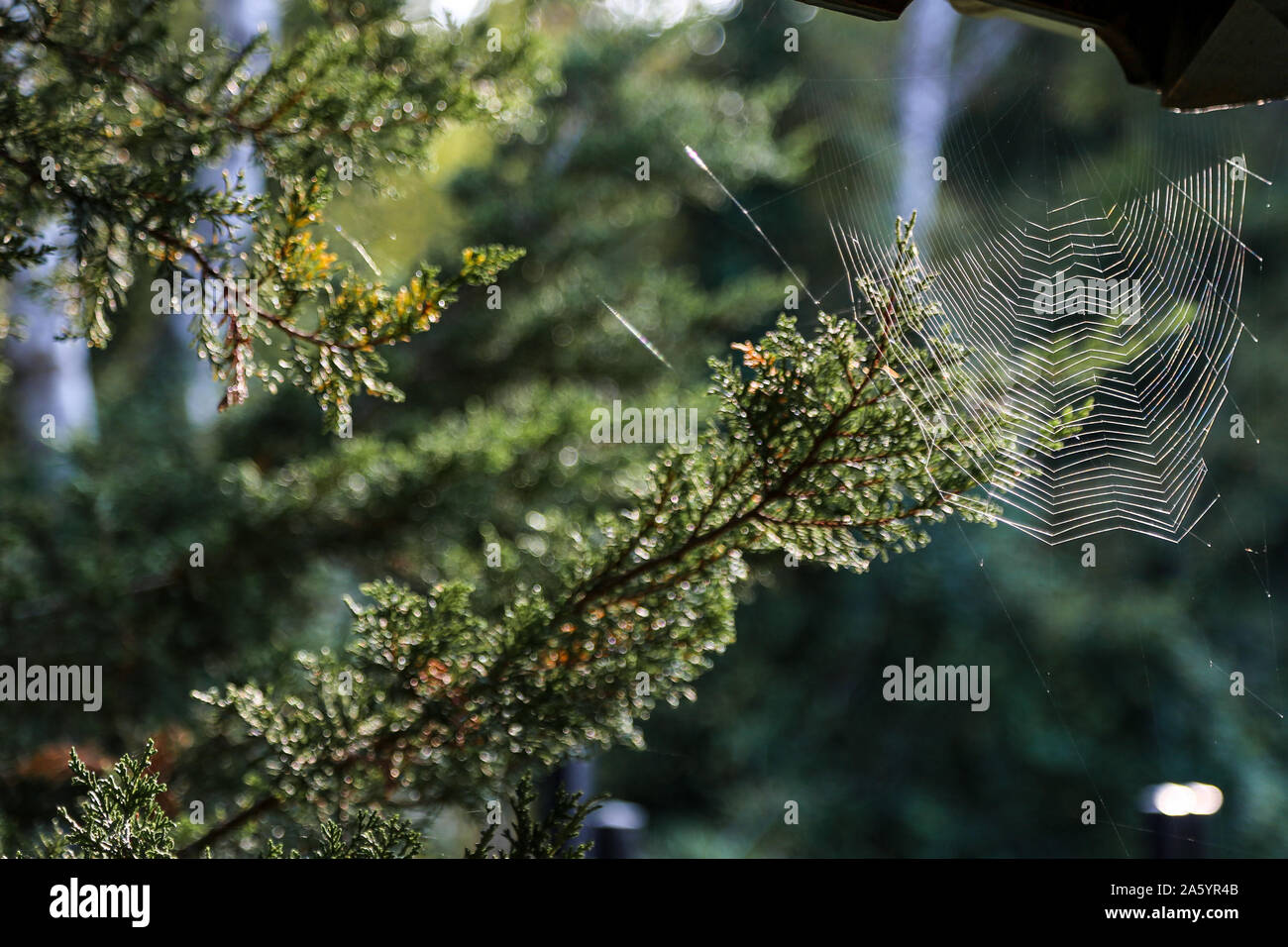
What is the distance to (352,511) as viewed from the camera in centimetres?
234

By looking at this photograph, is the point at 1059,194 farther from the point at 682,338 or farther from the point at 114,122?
the point at 114,122

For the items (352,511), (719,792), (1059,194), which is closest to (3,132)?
(352,511)

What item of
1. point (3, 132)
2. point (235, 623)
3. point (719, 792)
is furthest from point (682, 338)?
point (719, 792)

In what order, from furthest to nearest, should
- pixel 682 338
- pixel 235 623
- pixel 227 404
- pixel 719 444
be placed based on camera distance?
1. pixel 682 338
2. pixel 235 623
3. pixel 719 444
4. pixel 227 404

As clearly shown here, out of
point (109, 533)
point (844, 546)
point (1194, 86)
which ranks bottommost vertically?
point (844, 546)

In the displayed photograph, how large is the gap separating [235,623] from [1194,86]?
2240 mm

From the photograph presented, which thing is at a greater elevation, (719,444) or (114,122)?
(114,122)
